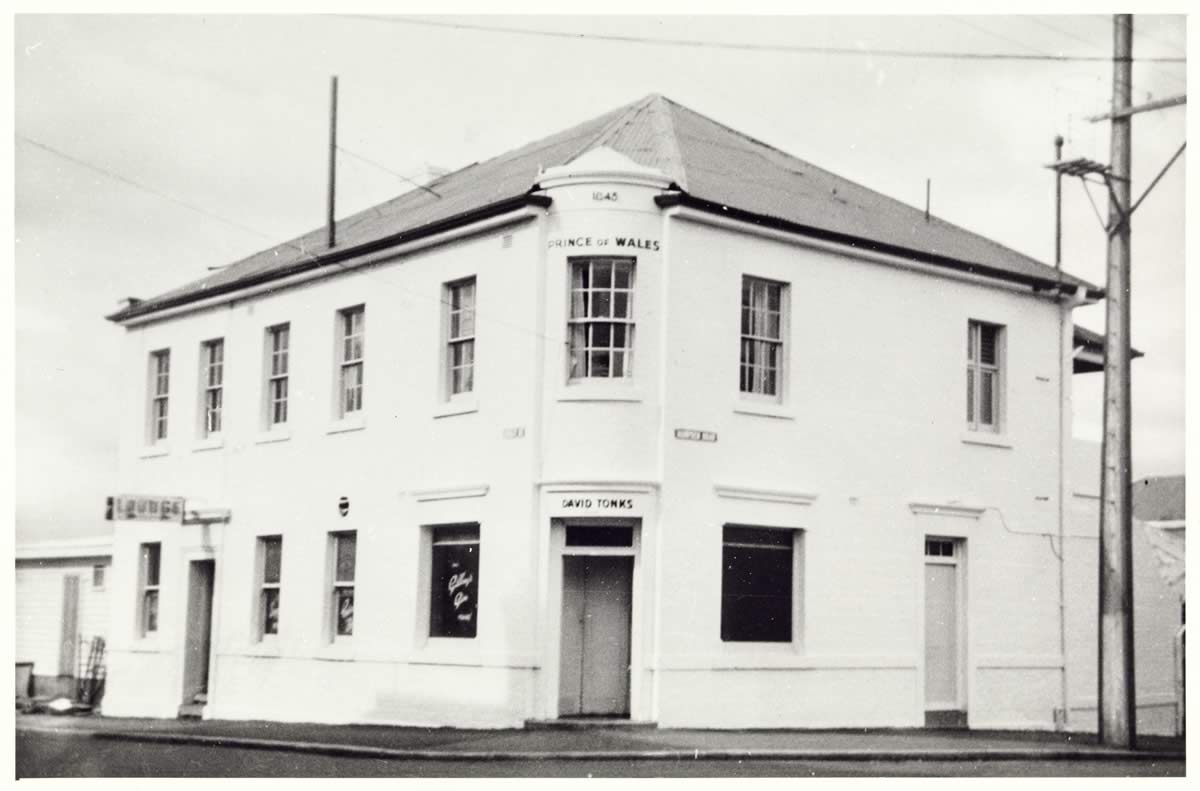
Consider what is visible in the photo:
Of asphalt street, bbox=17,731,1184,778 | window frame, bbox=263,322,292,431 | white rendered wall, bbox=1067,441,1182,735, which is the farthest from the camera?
window frame, bbox=263,322,292,431

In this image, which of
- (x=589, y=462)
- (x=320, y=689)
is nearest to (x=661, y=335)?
(x=589, y=462)

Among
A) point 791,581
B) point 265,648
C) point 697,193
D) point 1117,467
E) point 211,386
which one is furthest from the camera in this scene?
point 211,386

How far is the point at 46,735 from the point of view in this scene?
20.3 meters

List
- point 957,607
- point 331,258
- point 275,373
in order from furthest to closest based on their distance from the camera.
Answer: point 275,373 < point 331,258 < point 957,607

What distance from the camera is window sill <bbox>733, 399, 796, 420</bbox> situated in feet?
73.5

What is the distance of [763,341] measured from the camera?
2288 centimetres

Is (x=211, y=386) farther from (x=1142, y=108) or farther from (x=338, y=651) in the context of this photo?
(x=1142, y=108)

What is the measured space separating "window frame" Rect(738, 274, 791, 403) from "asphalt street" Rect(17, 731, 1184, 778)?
556cm

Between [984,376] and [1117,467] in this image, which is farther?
[984,376]

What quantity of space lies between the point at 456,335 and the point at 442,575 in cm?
306

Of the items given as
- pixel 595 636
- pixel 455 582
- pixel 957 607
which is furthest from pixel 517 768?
pixel 957 607

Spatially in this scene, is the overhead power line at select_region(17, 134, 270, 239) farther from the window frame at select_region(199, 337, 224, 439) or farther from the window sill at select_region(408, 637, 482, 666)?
the window sill at select_region(408, 637, 482, 666)

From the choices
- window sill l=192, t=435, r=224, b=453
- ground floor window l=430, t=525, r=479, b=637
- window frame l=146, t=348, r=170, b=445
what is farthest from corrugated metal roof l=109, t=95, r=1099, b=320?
ground floor window l=430, t=525, r=479, b=637

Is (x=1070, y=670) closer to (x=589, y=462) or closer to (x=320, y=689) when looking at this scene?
(x=589, y=462)
